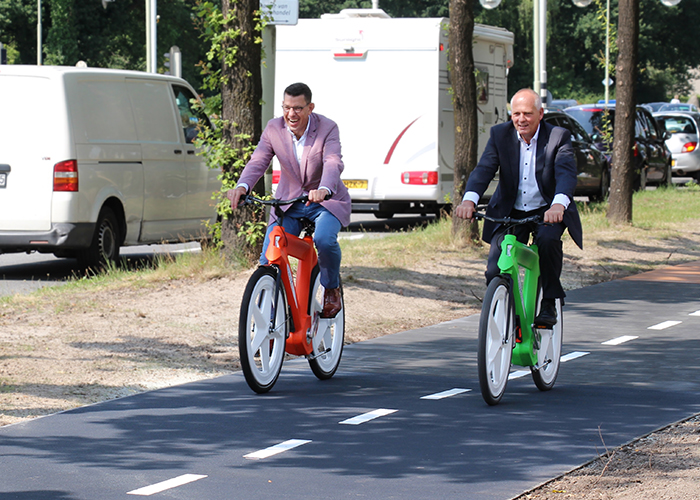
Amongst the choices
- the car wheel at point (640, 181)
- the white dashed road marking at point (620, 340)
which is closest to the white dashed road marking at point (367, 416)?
the white dashed road marking at point (620, 340)

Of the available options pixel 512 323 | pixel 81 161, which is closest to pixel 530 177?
pixel 512 323

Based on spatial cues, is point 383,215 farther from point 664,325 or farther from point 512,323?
point 512,323

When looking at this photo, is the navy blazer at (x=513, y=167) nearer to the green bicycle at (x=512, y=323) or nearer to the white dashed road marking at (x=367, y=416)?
the green bicycle at (x=512, y=323)

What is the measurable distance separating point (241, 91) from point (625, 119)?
7.90 m

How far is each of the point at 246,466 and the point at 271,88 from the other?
759 centimetres

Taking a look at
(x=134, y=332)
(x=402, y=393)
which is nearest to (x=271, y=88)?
(x=134, y=332)

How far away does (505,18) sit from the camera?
6738cm

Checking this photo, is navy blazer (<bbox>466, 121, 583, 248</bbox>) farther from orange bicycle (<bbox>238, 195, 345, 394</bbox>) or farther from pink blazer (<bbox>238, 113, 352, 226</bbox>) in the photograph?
orange bicycle (<bbox>238, 195, 345, 394</bbox>)

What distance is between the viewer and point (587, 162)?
73.0 ft

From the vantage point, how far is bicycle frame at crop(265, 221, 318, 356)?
680 centimetres

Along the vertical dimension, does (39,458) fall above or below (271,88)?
below

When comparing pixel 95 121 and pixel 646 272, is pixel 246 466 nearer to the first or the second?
pixel 95 121

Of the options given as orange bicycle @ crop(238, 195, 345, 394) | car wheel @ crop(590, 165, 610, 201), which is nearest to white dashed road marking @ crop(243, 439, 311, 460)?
orange bicycle @ crop(238, 195, 345, 394)

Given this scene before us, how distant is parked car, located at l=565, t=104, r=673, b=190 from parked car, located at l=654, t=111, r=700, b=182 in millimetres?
2763
